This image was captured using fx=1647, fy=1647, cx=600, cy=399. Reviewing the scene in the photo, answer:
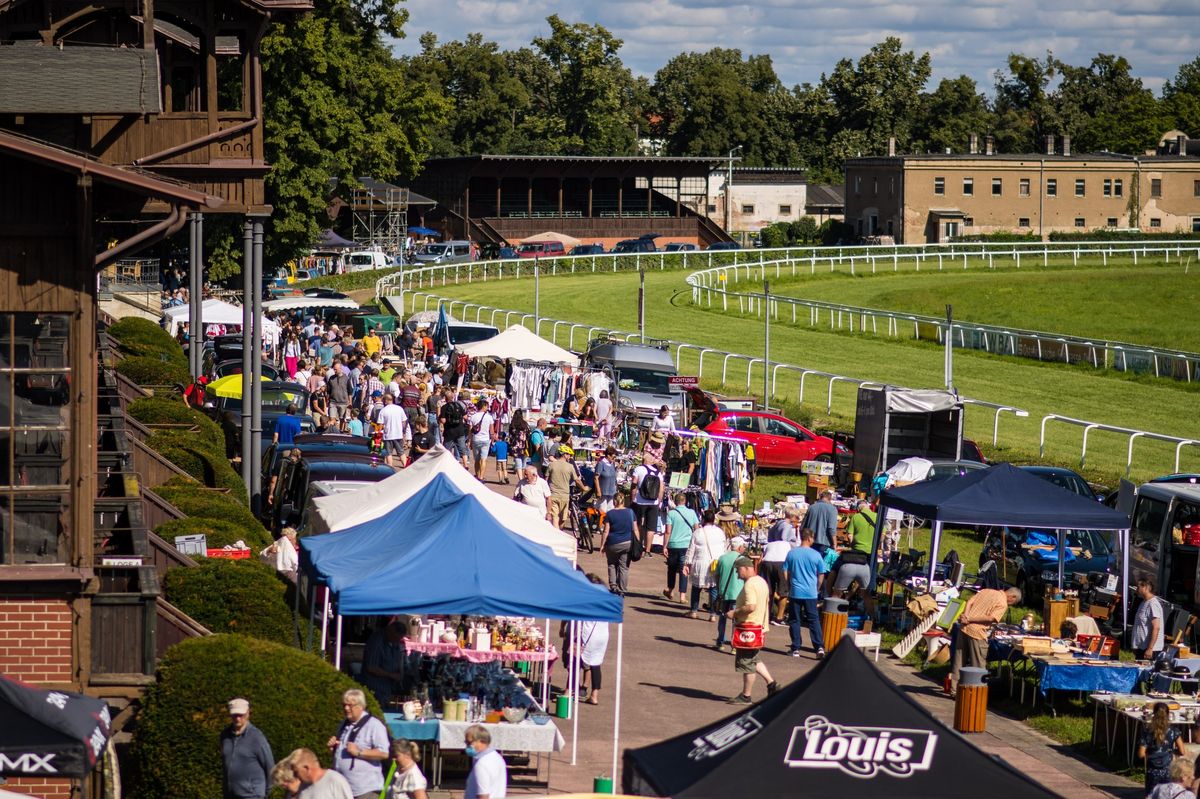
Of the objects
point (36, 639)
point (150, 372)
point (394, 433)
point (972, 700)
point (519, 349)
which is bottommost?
point (972, 700)

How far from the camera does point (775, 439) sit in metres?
32.8

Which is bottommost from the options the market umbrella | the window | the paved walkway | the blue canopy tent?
the paved walkway

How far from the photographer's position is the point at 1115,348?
1964 inches

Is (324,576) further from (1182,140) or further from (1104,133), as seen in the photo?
(1104,133)

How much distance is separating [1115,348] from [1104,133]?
294 feet

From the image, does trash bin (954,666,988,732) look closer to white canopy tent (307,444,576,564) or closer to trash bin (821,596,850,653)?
trash bin (821,596,850,653)

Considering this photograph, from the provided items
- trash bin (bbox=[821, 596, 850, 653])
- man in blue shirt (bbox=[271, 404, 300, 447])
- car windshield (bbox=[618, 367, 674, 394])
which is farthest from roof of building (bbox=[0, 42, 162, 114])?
car windshield (bbox=[618, 367, 674, 394])

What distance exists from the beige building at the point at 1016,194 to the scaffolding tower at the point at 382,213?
30.7 meters

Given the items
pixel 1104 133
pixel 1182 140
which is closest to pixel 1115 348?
pixel 1182 140

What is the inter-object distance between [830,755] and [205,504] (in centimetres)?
1145

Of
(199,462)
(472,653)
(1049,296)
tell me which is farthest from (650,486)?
(1049,296)

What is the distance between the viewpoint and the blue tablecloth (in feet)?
42.8

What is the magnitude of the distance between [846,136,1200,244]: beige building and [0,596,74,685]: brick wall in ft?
290

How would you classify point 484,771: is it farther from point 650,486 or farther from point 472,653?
point 650,486
